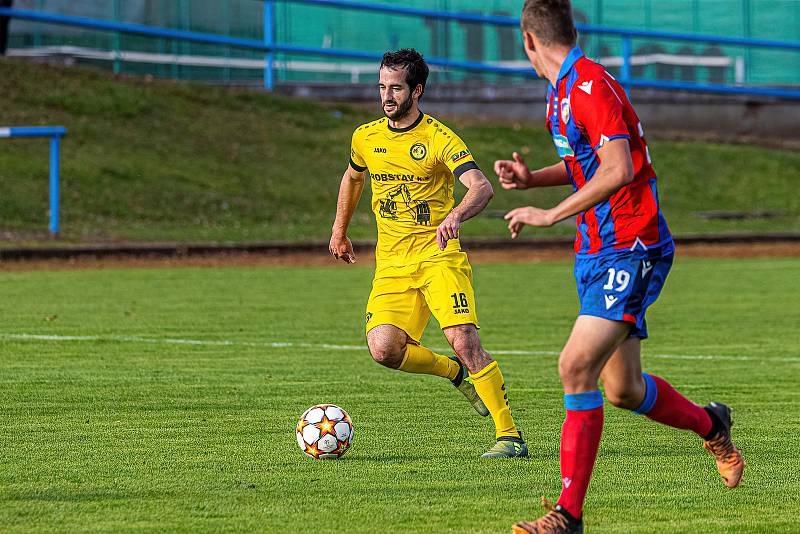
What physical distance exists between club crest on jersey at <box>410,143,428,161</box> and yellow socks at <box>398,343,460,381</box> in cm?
106

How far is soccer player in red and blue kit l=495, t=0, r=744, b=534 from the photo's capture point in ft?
17.3

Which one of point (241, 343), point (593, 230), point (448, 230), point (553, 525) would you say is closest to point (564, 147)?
point (593, 230)

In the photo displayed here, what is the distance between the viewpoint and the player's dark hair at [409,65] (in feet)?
25.2

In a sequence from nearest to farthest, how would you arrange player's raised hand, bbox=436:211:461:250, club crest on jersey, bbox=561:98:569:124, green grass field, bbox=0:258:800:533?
club crest on jersey, bbox=561:98:569:124
green grass field, bbox=0:258:800:533
player's raised hand, bbox=436:211:461:250

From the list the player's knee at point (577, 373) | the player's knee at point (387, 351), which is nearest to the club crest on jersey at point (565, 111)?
the player's knee at point (577, 373)

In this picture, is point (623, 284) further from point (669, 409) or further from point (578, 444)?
point (669, 409)

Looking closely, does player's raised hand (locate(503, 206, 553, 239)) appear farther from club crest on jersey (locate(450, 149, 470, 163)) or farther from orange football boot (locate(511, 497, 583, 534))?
club crest on jersey (locate(450, 149, 470, 163))

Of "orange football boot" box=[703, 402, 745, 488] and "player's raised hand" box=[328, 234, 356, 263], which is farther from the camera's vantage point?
"player's raised hand" box=[328, 234, 356, 263]

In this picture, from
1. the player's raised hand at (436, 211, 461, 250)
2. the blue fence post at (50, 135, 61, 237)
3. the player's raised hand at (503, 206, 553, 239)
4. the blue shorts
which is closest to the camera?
the player's raised hand at (503, 206, 553, 239)

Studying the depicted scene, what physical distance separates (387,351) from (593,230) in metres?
2.41

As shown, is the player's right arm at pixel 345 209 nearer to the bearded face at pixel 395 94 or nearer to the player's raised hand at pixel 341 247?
the player's raised hand at pixel 341 247

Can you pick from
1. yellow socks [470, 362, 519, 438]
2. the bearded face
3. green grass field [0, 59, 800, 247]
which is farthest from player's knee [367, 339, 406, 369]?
green grass field [0, 59, 800, 247]

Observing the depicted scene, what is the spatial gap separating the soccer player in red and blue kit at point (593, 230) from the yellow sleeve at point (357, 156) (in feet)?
7.95

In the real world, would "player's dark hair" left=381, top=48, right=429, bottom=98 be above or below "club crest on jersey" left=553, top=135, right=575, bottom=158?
above
